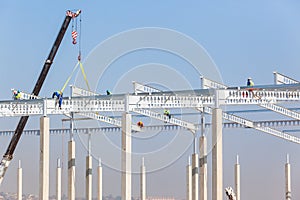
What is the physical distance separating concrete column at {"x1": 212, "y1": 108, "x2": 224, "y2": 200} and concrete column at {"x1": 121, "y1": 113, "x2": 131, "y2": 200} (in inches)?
121

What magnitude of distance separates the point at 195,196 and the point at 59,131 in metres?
9.44

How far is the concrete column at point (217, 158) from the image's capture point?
78.2ft

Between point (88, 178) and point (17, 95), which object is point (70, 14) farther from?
point (88, 178)

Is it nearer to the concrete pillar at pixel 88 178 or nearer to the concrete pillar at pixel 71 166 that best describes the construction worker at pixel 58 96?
the concrete pillar at pixel 71 166

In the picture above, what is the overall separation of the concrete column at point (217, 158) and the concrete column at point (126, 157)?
3.08 meters

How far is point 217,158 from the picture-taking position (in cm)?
2408

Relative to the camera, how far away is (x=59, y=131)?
39219 mm

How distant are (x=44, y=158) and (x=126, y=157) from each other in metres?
3.38

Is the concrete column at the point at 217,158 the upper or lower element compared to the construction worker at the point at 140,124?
lower

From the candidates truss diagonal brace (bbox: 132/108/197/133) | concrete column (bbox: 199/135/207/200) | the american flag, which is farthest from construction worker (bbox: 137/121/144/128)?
the american flag

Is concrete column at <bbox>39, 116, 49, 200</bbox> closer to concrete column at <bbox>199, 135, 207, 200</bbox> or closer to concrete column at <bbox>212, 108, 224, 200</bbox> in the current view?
concrete column at <bbox>199, 135, 207, 200</bbox>

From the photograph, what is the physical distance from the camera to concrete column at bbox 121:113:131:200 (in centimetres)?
2542

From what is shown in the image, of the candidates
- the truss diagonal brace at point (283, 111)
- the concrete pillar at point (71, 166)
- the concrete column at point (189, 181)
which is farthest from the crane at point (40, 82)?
the truss diagonal brace at point (283, 111)

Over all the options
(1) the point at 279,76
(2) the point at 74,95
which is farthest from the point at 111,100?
(1) the point at 279,76
